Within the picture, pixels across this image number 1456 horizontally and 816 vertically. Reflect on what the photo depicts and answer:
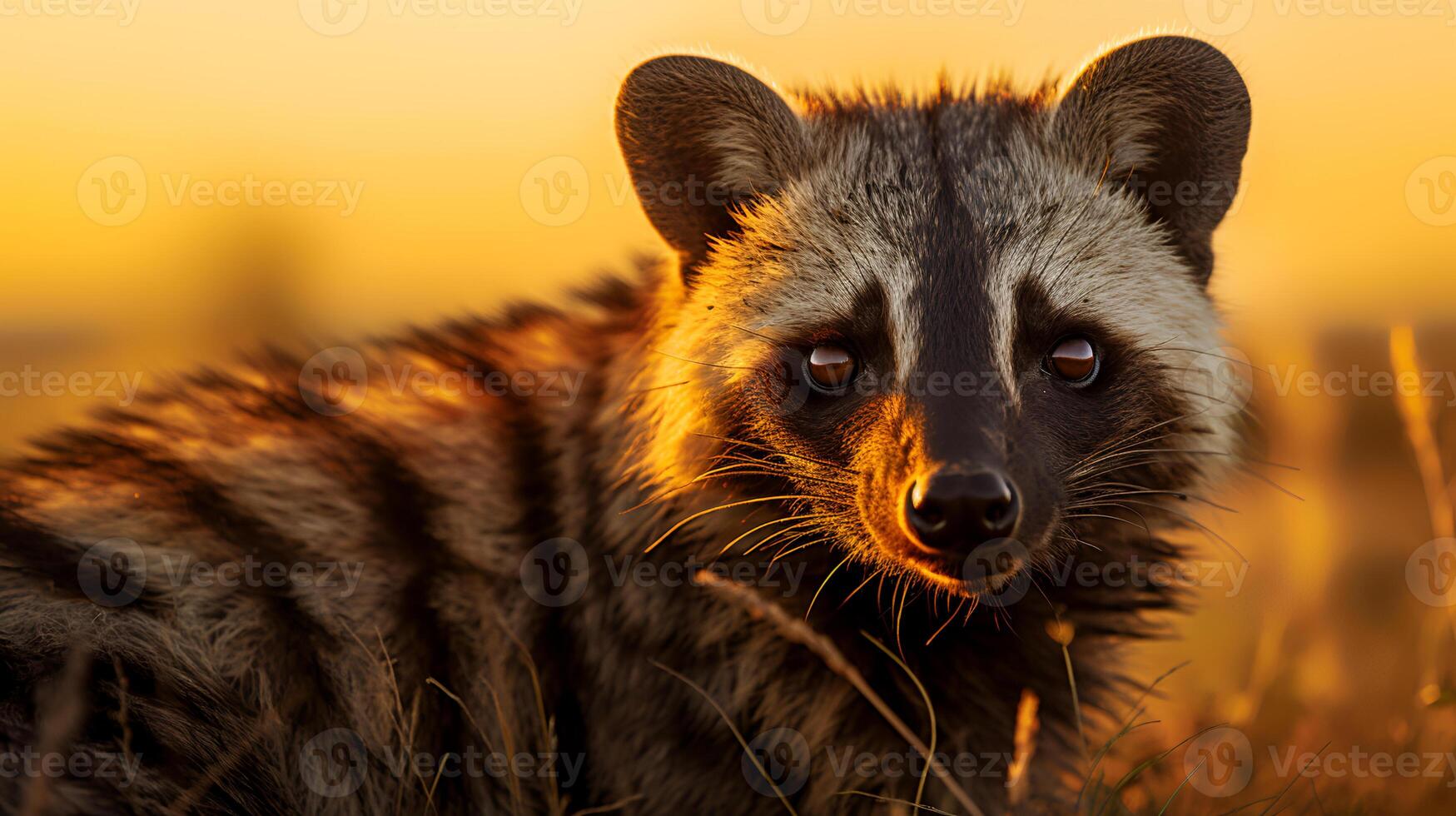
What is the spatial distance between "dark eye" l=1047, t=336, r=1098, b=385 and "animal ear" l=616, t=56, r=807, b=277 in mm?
1057

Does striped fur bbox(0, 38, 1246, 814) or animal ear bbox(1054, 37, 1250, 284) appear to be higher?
animal ear bbox(1054, 37, 1250, 284)

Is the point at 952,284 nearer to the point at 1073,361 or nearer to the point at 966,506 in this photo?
the point at 1073,361

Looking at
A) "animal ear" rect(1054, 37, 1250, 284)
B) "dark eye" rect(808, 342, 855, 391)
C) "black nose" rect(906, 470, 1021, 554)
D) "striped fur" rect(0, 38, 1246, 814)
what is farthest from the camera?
"animal ear" rect(1054, 37, 1250, 284)

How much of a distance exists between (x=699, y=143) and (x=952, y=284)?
1.04m

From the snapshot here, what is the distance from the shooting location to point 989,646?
3686mm

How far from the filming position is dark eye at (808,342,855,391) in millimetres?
3535

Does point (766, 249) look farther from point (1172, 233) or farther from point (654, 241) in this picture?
point (1172, 233)

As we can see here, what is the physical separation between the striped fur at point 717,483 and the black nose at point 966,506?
0.15 m

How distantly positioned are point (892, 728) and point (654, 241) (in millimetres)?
1817

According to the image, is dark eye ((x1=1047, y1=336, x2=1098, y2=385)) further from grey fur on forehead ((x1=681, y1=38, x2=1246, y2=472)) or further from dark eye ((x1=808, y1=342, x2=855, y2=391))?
dark eye ((x1=808, y1=342, x2=855, y2=391))

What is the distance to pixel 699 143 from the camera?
13.0 feet

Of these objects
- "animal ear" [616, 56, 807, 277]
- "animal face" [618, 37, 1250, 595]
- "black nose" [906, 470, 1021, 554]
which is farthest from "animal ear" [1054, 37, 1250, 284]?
"black nose" [906, 470, 1021, 554]

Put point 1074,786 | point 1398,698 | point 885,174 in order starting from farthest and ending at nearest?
1. point 1398,698
2. point 1074,786
3. point 885,174

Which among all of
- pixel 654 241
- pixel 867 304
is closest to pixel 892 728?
pixel 867 304
